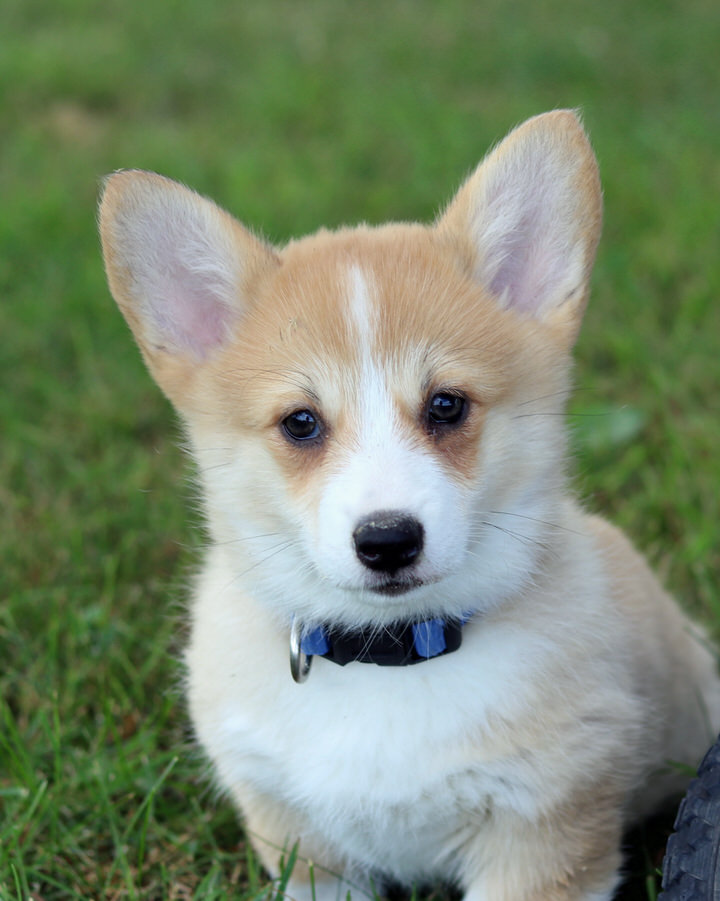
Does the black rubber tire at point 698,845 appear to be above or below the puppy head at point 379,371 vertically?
below

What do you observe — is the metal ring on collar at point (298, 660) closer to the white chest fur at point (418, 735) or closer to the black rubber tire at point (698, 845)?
the white chest fur at point (418, 735)

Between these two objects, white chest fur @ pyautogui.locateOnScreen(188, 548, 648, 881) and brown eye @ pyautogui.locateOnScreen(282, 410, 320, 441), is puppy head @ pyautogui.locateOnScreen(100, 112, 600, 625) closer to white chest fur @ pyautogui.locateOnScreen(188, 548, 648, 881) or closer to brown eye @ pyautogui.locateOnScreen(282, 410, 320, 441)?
brown eye @ pyautogui.locateOnScreen(282, 410, 320, 441)

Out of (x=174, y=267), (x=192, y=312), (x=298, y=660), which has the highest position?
(x=174, y=267)

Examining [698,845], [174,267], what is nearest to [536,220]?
[174,267]

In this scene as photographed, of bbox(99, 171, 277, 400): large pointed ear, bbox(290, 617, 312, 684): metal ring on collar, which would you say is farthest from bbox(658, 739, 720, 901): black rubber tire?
bbox(99, 171, 277, 400): large pointed ear

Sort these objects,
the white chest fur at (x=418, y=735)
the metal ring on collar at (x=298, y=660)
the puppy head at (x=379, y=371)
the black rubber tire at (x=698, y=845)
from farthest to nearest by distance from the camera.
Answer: the metal ring on collar at (x=298, y=660)
the white chest fur at (x=418, y=735)
the puppy head at (x=379, y=371)
the black rubber tire at (x=698, y=845)

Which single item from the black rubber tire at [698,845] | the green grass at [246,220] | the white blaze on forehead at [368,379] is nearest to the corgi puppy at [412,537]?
the white blaze on forehead at [368,379]

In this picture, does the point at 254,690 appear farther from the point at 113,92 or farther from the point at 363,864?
the point at 113,92

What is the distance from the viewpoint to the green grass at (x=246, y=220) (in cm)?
294

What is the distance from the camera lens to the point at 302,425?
7.62 ft

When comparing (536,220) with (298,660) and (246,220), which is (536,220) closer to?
(298,660)

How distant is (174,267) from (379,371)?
0.65 metres

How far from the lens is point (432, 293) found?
7.77 ft

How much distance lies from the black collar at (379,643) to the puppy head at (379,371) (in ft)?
0.11
